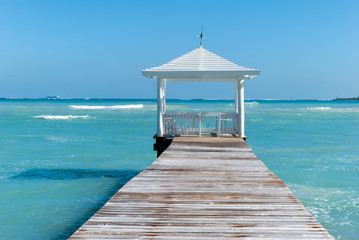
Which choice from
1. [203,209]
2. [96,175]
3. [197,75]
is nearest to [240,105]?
[197,75]

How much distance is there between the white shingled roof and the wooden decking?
493 cm

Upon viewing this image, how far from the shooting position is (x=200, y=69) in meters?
12.0

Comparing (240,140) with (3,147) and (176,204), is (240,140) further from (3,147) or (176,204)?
(3,147)

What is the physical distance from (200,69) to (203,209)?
311 inches

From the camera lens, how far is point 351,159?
59.8ft

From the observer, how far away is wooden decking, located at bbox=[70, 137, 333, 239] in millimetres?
3771

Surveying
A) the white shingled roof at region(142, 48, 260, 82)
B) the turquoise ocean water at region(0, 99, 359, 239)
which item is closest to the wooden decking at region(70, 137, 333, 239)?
the turquoise ocean water at region(0, 99, 359, 239)

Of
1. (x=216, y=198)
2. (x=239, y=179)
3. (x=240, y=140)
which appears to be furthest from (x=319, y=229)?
(x=240, y=140)

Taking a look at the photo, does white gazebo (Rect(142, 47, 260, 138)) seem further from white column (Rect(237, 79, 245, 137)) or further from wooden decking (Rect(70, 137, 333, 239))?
wooden decking (Rect(70, 137, 333, 239))

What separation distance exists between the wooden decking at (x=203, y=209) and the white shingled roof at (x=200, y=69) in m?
4.93

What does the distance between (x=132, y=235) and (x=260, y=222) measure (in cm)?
141

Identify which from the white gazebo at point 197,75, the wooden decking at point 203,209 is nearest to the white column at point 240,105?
the white gazebo at point 197,75

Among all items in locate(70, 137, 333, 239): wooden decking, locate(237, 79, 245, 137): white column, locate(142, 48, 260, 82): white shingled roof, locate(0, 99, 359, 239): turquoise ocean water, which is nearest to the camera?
locate(70, 137, 333, 239): wooden decking

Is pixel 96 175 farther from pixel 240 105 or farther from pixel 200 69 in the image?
pixel 240 105
